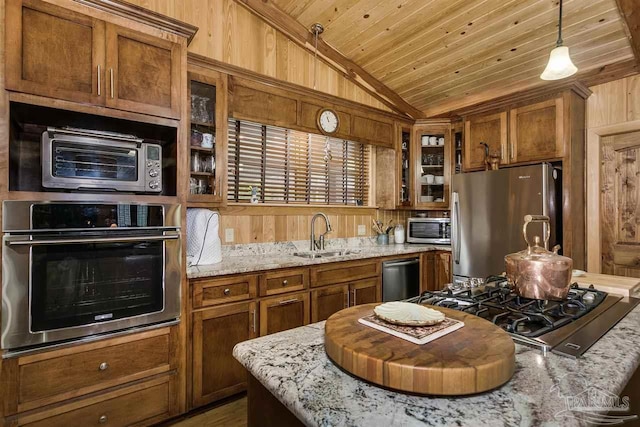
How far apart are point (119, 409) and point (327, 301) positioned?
157 cm

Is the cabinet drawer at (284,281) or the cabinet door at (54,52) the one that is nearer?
the cabinet door at (54,52)

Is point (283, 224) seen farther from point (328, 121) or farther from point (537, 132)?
point (537, 132)

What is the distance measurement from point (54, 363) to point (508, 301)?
215cm

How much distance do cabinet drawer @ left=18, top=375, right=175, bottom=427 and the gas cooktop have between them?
67.6 inches

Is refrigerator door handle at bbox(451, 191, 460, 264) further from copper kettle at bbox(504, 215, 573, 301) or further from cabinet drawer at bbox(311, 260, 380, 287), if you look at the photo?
copper kettle at bbox(504, 215, 573, 301)

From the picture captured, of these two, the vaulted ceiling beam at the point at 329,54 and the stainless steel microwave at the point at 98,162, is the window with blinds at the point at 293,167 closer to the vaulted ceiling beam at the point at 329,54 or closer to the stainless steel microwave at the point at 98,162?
the vaulted ceiling beam at the point at 329,54

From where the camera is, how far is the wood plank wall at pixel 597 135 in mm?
3033

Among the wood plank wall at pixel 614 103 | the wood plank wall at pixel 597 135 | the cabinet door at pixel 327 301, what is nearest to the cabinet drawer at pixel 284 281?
the cabinet door at pixel 327 301

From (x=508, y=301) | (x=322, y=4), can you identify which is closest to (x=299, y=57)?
(x=322, y=4)

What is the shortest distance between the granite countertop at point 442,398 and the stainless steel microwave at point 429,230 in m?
3.05

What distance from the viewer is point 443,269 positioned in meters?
3.68

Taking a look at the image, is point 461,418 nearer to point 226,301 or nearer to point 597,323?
point 597,323

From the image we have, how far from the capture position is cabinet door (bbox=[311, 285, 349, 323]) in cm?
271

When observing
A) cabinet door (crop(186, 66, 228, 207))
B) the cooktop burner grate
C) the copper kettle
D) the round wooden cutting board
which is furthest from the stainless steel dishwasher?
the round wooden cutting board
